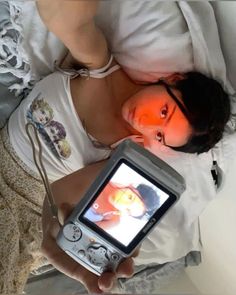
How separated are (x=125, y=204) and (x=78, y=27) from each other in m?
0.23

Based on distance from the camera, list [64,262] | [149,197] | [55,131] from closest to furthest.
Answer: [149,197] → [64,262] → [55,131]

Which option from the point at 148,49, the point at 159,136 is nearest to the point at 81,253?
the point at 159,136

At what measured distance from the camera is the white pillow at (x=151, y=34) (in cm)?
87

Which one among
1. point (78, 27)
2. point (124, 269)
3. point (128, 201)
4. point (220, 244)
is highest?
point (78, 27)

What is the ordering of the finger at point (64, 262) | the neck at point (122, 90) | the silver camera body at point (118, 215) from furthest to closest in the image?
the neck at point (122, 90)
the finger at point (64, 262)
the silver camera body at point (118, 215)

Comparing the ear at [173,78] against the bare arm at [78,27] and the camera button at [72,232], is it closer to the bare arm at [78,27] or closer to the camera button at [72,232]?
the bare arm at [78,27]

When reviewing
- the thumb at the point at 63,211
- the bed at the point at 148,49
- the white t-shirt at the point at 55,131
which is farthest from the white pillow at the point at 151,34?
the thumb at the point at 63,211

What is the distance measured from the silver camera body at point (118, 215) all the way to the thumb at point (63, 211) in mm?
20

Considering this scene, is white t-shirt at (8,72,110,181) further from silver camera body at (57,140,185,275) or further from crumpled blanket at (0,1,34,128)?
silver camera body at (57,140,185,275)

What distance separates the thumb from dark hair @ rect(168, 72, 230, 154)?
0.60 ft

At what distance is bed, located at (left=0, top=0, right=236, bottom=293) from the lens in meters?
0.87

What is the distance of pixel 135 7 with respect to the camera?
0.87 m

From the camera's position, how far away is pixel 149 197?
2.28ft

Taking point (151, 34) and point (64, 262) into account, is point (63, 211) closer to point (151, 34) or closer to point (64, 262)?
point (64, 262)
